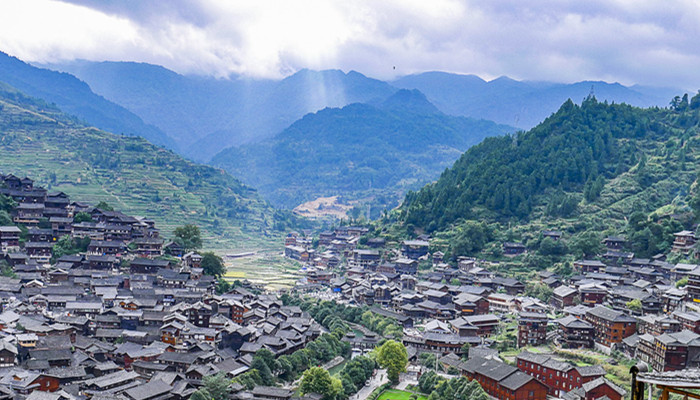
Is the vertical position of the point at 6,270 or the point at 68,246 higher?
the point at 68,246

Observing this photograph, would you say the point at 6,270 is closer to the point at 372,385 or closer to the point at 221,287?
the point at 221,287

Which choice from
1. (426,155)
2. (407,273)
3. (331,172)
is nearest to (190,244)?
(407,273)

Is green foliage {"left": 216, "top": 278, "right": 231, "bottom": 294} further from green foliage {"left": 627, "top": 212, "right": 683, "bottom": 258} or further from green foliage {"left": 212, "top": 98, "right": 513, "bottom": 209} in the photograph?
green foliage {"left": 212, "top": 98, "right": 513, "bottom": 209}

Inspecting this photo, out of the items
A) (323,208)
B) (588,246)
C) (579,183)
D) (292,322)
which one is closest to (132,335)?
(292,322)

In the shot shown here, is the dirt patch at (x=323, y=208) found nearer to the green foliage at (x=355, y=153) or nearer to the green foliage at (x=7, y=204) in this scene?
the green foliage at (x=355, y=153)

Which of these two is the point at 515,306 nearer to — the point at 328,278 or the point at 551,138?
the point at 328,278

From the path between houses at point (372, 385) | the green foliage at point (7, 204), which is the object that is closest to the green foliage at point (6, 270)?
the green foliage at point (7, 204)

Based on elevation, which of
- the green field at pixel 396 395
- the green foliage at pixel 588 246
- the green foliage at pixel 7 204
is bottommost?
the green field at pixel 396 395

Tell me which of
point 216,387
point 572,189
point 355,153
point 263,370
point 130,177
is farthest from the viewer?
point 355,153
